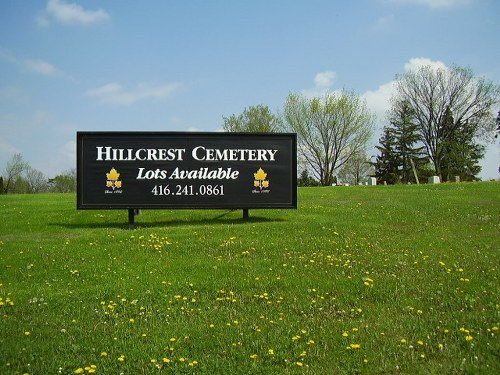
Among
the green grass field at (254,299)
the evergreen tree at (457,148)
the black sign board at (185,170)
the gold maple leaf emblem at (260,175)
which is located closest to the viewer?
the green grass field at (254,299)

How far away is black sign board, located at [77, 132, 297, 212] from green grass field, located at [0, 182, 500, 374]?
1241 millimetres

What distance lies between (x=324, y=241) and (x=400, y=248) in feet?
5.75

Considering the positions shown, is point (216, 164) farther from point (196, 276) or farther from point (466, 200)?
point (466, 200)

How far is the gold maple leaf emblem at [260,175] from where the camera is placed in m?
15.7

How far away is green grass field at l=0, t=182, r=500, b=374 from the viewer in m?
5.55

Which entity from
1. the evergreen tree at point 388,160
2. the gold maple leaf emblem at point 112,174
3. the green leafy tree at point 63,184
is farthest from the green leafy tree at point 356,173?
the gold maple leaf emblem at point 112,174

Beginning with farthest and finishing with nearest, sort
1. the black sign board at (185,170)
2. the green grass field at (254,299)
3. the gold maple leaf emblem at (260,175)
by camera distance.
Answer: the gold maple leaf emblem at (260,175) < the black sign board at (185,170) < the green grass field at (254,299)

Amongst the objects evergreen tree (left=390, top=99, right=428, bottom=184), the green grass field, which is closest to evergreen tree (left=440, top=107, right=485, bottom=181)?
evergreen tree (left=390, top=99, right=428, bottom=184)

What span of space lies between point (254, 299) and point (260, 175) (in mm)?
8278

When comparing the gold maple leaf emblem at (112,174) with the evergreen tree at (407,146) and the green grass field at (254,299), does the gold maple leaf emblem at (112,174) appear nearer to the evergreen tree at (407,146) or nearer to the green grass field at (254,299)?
the green grass field at (254,299)

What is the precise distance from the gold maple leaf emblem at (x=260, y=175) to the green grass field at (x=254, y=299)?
178cm

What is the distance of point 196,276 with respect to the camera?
8.91 meters

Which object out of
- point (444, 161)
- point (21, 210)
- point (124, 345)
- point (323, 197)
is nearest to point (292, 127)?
point (444, 161)

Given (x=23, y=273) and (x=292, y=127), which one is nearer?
(x=23, y=273)
